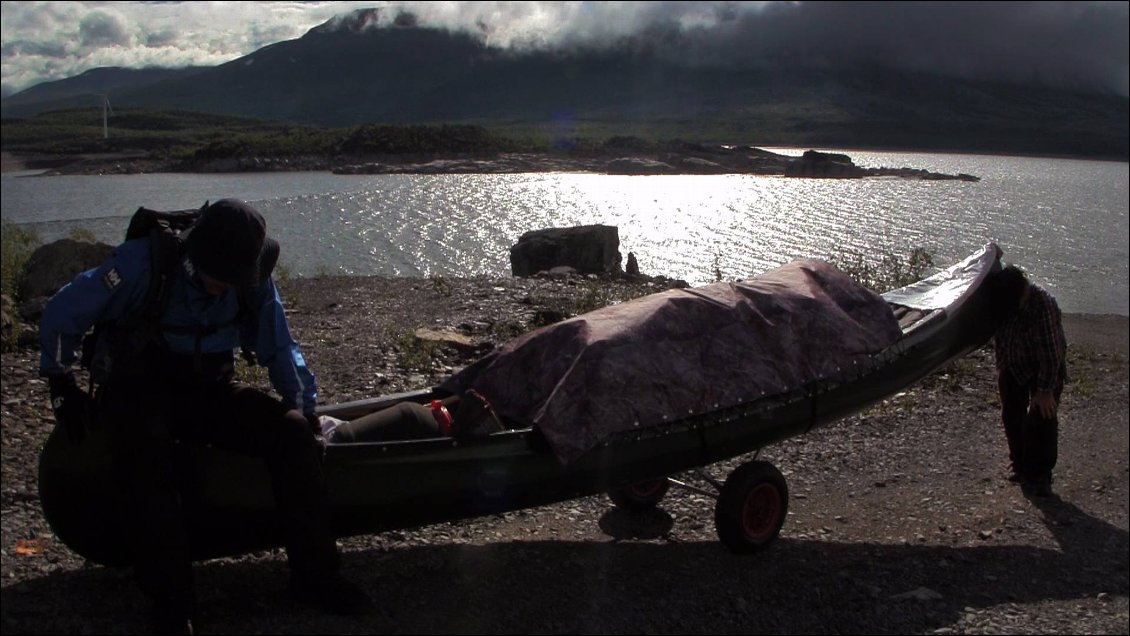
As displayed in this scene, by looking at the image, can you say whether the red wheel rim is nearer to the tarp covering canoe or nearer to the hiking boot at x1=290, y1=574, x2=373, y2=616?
the tarp covering canoe

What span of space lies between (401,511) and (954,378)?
24.7 ft

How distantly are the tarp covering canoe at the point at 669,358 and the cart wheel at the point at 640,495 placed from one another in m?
1.07

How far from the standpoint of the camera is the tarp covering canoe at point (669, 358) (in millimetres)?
5539

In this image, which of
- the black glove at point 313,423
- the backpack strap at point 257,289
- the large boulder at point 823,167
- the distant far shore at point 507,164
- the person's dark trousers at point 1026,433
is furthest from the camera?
the large boulder at point 823,167

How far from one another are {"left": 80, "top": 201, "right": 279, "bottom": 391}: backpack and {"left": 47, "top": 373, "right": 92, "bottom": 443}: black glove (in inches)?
4.9

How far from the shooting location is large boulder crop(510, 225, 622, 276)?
68.9 feet

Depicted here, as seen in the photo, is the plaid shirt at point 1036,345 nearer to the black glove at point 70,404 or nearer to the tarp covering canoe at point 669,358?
the tarp covering canoe at point 669,358

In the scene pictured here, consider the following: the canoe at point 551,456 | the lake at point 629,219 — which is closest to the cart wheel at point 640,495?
the canoe at point 551,456

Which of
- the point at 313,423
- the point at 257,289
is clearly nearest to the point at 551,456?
the point at 313,423

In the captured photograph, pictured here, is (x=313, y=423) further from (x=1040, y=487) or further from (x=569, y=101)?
(x=569, y=101)

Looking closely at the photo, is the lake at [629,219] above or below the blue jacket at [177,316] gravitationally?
below

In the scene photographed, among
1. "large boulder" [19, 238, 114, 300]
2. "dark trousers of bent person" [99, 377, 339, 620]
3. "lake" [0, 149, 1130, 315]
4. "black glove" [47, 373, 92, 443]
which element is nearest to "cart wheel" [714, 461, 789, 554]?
"dark trousers of bent person" [99, 377, 339, 620]

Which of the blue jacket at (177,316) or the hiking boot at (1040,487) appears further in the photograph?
the hiking boot at (1040,487)

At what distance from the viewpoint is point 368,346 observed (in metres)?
10.2
